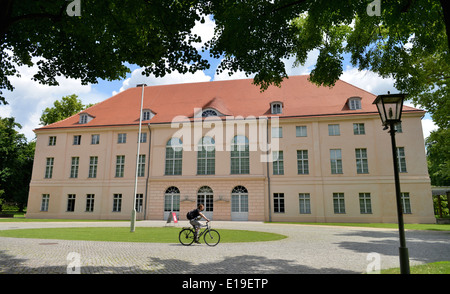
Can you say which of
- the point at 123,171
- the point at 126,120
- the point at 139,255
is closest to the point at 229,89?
the point at 126,120

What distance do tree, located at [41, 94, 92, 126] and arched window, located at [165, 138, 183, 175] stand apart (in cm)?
2259

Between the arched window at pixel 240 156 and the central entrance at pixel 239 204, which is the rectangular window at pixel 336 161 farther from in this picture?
the central entrance at pixel 239 204

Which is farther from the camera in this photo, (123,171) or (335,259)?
(123,171)

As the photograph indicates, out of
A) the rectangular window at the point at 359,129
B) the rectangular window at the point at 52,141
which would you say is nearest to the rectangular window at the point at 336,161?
the rectangular window at the point at 359,129

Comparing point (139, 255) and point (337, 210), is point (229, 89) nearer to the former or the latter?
point (337, 210)

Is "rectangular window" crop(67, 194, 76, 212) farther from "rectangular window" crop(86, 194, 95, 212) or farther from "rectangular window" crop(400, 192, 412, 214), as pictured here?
"rectangular window" crop(400, 192, 412, 214)

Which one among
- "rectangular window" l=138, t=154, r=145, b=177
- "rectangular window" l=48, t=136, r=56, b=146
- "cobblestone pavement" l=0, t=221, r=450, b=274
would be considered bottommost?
"cobblestone pavement" l=0, t=221, r=450, b=274

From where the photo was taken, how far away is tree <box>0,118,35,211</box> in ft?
127

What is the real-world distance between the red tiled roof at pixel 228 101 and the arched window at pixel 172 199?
771 centimetres

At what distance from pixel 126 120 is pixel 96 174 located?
6973 mm

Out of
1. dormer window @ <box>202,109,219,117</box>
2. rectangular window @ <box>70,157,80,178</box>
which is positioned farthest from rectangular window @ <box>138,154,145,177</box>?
dormer window @ <box>202,109,219,117</box>

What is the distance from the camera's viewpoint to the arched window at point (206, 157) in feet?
102

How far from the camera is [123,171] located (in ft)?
107

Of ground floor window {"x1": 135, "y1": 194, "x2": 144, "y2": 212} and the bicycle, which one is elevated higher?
ground floor window {"x1": 135, "y1": 194, "x2": 144, "y2": 212}
